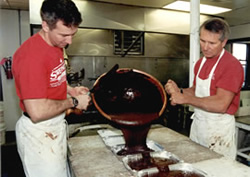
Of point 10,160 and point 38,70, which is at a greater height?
point 38,70

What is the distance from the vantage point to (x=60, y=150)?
148 cm

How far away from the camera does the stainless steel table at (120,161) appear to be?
1.33 m

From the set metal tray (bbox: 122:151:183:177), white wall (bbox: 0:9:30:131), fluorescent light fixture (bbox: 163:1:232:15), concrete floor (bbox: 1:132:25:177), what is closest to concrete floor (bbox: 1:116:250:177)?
concrete floor (bbox: 1:132:25:177)

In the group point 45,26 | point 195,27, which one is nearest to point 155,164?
point 45,26

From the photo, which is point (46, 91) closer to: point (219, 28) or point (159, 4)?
point (219, 28)

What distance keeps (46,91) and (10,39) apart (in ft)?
13.3

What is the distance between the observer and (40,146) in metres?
1.40

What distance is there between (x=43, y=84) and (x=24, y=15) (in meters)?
4.09

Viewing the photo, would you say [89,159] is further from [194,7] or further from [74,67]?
[74,67]

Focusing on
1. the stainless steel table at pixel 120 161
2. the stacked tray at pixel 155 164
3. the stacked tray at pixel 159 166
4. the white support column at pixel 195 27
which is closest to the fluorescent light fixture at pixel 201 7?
the white support column at pixel 195 27

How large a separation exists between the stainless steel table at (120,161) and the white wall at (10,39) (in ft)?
11.3

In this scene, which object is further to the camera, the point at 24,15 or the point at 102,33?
the point at 24,15

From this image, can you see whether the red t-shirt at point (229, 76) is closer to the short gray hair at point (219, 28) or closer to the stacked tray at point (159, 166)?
the short gray hair at point (219, 28)

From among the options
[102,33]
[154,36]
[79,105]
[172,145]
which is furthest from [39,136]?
[154,36]
